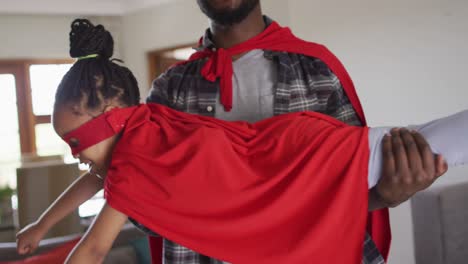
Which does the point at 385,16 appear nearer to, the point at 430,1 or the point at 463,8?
the point at 430,1

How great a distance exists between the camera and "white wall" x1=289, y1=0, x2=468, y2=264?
288 cm

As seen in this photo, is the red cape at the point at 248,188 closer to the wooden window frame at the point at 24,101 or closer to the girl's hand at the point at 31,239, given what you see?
the girl's hand at the point at 31,239

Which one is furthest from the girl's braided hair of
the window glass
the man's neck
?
the window glass

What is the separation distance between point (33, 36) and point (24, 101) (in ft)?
2.56

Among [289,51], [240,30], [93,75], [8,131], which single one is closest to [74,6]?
[8,131]

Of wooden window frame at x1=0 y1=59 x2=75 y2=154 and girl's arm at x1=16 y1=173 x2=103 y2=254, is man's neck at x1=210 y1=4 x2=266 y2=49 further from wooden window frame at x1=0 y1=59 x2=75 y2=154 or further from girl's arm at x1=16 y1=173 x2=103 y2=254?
wooden window frame at x1=0 y1=59 x2=75 y2=154

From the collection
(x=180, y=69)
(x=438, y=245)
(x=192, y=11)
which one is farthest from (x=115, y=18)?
(x=180, y=69)

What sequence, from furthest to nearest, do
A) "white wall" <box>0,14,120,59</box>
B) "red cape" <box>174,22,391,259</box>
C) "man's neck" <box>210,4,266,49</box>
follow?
1. "white wall" <box>0,14,120,59</box>
2. "man's neck" <box>210,4,266,49</box>
3. "red cape" <box>174,22,391,259</box>

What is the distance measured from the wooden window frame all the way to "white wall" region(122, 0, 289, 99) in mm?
840

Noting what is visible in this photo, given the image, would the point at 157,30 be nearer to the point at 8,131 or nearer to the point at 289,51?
the point at 8,131

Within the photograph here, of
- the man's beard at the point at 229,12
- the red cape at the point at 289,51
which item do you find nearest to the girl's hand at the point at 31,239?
the red cape at the point at 289,51

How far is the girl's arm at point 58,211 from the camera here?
3.18ft

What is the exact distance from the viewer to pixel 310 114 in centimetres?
93

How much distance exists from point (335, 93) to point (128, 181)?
51cm
